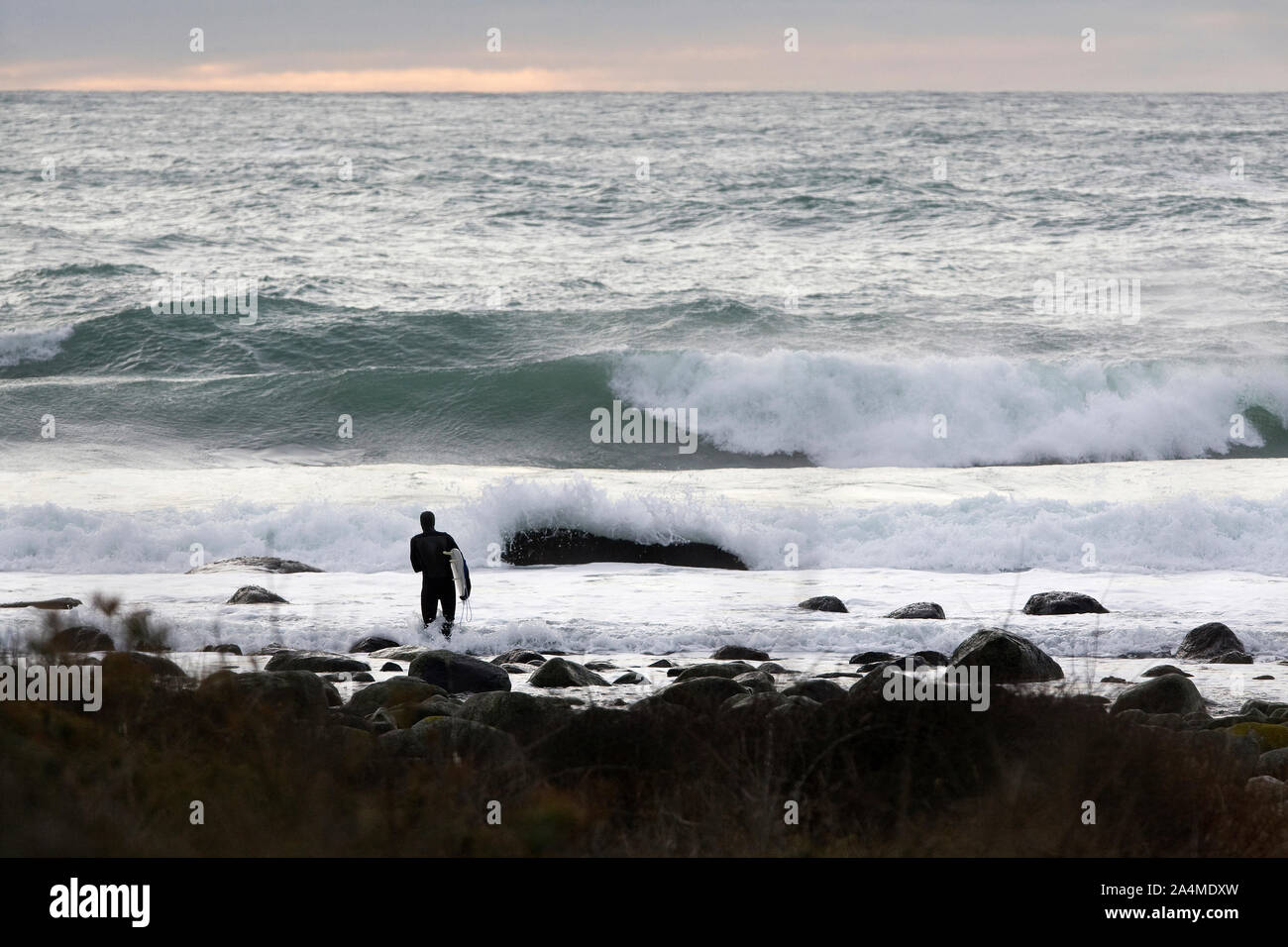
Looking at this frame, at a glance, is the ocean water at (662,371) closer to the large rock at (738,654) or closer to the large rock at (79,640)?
the large rock at (79,640)

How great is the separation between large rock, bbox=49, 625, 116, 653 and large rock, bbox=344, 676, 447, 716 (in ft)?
5.01

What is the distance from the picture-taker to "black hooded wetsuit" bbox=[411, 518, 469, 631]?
12336 mm

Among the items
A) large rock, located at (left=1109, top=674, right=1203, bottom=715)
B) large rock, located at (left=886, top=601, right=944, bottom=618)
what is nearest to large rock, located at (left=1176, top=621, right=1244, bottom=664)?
large rock, located at (left=886, top=601, right=944, bottom=618)

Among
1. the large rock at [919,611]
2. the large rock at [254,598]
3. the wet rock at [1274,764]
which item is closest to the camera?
the wet rock at [1274,764]

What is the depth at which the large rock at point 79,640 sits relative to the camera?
6496 mm

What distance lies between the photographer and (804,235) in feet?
117

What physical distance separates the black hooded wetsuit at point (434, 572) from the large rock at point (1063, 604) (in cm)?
620

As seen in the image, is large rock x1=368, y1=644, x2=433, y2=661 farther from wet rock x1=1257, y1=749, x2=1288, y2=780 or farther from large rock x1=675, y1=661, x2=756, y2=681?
wet rock x1=1257, y1=749, x2=1288, y2=780

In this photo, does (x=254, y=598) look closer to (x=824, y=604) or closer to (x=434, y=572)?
(x=434, y=572)

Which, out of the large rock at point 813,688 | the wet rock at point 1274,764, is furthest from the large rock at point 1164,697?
the large rock at point 813,688

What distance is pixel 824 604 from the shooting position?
13578 mm

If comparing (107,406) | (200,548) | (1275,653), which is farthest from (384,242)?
(1275,653)
